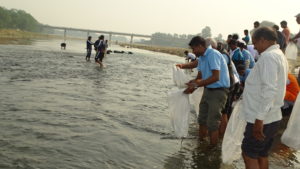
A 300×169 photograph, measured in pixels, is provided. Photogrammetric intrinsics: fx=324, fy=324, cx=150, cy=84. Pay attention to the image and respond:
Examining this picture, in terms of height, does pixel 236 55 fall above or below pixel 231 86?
above

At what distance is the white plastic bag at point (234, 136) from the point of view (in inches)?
174

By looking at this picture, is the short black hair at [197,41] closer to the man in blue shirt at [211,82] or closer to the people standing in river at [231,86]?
the man in blue shirt at [211,82]

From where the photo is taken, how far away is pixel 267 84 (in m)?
3.53

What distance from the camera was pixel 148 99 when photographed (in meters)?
11.3

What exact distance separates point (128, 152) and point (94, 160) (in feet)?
2.46

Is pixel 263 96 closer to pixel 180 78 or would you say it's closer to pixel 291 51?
pixel 180 78

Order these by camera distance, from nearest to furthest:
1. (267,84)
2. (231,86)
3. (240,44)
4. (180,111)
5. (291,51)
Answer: (267,84)
(180,111)
(231,86)
(240,44)
(291,51)

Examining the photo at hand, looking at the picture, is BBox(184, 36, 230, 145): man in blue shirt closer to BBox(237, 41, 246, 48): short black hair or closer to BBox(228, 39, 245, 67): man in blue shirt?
BBox(228, 39, 245, 67): man in blue shirt

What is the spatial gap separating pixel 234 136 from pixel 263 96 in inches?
43.4

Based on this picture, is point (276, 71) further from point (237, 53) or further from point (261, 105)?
point (237, 53)

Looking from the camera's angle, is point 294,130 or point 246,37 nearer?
point 294,130

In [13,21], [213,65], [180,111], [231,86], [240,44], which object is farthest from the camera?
[13,21]

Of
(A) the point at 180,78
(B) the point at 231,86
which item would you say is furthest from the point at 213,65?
(B) the point at 231,86

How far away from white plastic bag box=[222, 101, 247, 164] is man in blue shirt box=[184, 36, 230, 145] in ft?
3.68
